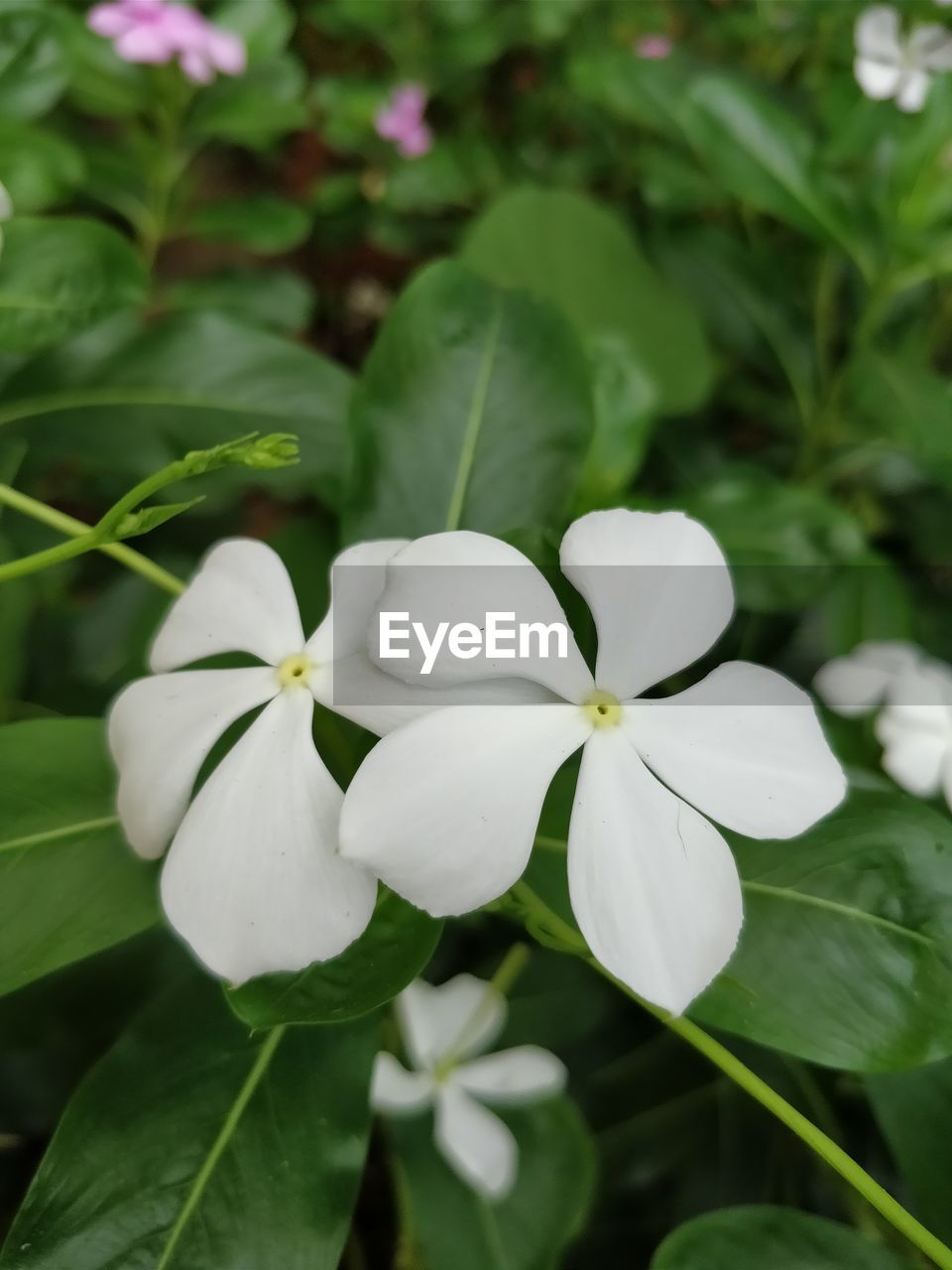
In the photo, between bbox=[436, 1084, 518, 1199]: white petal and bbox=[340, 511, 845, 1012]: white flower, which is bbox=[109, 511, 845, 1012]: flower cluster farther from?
bbox=[436, 1084, 518, 1199]: white petal

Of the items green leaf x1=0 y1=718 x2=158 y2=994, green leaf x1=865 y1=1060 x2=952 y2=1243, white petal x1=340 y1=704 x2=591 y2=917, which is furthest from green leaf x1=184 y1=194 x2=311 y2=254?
green leaf x1=865 y1=1060 x2=952 y2=1243

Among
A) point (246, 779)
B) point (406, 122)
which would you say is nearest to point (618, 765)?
point (246, 779)

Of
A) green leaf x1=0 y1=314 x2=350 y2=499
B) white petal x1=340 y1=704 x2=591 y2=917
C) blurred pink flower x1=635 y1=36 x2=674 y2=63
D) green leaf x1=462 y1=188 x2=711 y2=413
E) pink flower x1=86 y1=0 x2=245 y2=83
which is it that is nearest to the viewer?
white petal x1=340 y1=704 x2=591 y2=917

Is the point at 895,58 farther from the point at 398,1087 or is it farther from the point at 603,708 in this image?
the point at 398,1087

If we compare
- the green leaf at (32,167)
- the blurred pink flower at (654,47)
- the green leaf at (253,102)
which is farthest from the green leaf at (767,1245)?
the blurred pink flower at (654,47)

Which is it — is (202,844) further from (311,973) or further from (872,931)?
(872,931)

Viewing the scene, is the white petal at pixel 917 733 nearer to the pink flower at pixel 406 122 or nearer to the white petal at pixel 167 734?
the white petal at pixel 167 734

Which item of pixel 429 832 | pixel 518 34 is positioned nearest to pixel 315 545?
pixel 429 832
